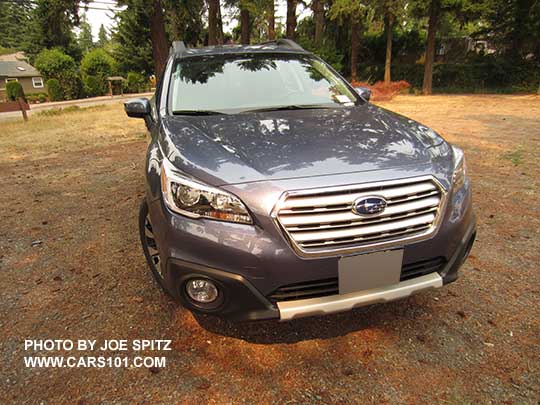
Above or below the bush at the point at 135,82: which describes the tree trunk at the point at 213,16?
above

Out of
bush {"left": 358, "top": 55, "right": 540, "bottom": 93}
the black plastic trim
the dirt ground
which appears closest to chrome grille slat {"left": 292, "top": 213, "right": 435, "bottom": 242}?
the black plastic trim

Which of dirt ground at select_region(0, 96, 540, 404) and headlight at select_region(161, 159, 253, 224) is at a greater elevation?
headlight at select_region(161, 159, 253, 224)

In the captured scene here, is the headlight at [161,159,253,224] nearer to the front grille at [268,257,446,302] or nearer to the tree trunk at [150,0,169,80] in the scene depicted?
the front grille at [268,257,446,302]

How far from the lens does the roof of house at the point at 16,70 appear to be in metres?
43.4

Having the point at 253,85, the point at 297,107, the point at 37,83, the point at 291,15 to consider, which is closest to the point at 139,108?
the point at 253,85

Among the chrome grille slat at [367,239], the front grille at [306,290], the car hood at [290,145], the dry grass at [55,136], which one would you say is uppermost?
the car hood at [290,145]

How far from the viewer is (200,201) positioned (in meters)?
1.70

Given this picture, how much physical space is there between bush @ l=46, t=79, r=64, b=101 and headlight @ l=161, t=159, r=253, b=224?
134 feet

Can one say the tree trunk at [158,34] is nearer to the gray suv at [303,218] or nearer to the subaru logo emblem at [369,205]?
the gray suv at [303,218]

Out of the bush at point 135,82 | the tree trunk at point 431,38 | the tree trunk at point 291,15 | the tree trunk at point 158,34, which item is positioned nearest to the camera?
the tree trunk at point 158,34

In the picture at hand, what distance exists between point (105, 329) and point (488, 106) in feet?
51.0

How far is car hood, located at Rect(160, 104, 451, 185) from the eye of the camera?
1751 millimetres

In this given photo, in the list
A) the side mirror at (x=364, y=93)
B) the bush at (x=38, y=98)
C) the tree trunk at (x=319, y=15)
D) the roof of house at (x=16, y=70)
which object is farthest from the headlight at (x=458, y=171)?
the roof of house at (x=16, y=70)

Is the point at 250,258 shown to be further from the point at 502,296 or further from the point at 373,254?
the point at 502,296
